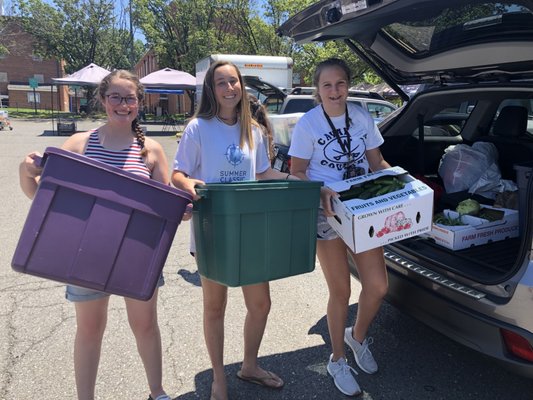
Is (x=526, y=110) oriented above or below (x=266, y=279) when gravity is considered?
above

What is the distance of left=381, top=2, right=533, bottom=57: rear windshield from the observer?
2615 millimetres

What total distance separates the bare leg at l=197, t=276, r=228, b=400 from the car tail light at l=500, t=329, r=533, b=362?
139 centimetres

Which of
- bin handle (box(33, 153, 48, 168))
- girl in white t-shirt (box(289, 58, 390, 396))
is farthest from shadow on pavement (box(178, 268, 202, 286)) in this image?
bin handle (box(33, 153, 48, 168))

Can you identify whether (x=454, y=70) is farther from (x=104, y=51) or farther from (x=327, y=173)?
(x=104, y=51)

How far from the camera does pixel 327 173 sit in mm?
2561

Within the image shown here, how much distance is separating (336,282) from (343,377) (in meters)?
0.56

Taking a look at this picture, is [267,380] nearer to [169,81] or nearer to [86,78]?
[86,78]

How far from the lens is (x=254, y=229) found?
2070 mm

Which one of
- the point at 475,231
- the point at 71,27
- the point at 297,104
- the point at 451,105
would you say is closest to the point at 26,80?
the point at 71,27

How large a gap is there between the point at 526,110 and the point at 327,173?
260 cm

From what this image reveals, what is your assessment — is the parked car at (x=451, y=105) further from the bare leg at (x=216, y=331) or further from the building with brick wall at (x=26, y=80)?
the building with brick wall at (x=26, y=80)

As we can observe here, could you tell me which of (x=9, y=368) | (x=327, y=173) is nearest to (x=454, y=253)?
(x=327, y=173)

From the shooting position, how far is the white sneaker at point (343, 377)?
261 cm

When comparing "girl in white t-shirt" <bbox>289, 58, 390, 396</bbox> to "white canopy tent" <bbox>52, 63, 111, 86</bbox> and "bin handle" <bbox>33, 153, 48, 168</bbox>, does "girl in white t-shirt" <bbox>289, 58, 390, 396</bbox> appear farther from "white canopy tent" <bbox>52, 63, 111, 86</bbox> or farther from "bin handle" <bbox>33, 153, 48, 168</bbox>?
"white canopy tent" <bbox>52, 63, 111, 86</bbox>
